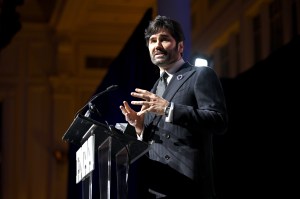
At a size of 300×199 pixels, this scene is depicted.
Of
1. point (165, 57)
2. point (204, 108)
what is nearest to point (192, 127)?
point (204, 108)

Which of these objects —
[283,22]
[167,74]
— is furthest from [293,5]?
[167,74]

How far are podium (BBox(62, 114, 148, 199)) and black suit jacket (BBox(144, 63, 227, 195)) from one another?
0.11 meters

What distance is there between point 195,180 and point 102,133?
0.40 metres

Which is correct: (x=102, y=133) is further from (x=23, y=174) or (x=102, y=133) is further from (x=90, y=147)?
(x=23, y=174)

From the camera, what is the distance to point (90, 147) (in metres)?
2.73

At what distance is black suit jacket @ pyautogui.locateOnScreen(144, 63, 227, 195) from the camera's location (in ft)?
8.56

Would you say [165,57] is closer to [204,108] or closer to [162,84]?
[162,84]

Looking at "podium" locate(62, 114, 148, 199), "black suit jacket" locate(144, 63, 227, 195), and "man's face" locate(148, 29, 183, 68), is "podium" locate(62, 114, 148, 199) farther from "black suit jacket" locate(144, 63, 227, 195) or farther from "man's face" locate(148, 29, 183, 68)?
"man's face" locate(148, 29, 183, 68)

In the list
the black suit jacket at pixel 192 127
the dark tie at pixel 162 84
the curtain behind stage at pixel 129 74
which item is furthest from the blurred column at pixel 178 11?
the black suit jacket at pixel 192 127

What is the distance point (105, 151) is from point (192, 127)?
371 millimetres

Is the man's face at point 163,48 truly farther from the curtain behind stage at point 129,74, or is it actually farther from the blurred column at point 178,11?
the blurred column at point 178,11

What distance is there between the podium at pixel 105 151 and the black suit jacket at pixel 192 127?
11 cm

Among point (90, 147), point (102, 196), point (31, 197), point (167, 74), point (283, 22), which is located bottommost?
point (31, 197)

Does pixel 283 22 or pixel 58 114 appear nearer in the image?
pixel 283 22
